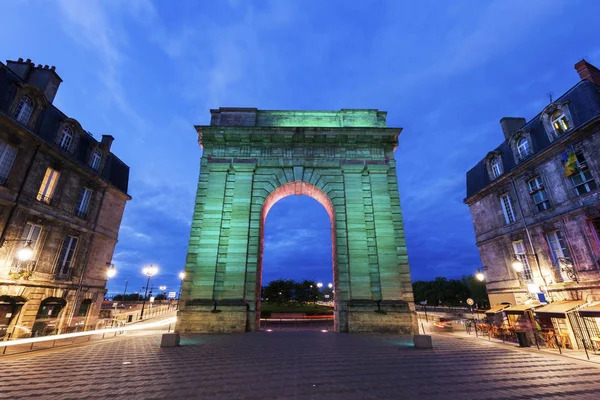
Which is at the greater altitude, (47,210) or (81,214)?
(81,214)

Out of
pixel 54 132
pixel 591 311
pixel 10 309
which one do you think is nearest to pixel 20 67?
pixel 54 132

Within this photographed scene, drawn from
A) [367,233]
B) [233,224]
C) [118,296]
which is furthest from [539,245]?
[118,296]

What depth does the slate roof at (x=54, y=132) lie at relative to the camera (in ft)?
49.2

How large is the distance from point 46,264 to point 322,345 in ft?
64.3

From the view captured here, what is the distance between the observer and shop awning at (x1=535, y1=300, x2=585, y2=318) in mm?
13595

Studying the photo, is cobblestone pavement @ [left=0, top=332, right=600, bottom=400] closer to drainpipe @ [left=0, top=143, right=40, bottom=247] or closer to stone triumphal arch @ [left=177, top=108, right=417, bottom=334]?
stone triumphal arch @ [left=177, top=108, right=417, bottom=334]

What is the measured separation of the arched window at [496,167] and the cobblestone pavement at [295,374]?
15.6 meters

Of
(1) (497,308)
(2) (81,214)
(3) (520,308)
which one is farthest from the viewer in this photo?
(2) (81,214)

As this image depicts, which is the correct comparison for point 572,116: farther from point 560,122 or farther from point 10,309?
point 10,309

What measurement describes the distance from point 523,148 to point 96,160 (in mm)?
33692

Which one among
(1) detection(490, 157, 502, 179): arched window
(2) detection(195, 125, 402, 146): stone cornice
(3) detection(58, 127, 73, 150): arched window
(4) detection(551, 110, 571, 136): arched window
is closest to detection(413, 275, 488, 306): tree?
(1) detection(490, 157, 502, 179): arched window

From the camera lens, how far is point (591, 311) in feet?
39.5

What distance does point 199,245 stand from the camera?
16625 mm

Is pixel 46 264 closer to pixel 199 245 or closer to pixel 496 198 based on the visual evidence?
pixel 199 245
